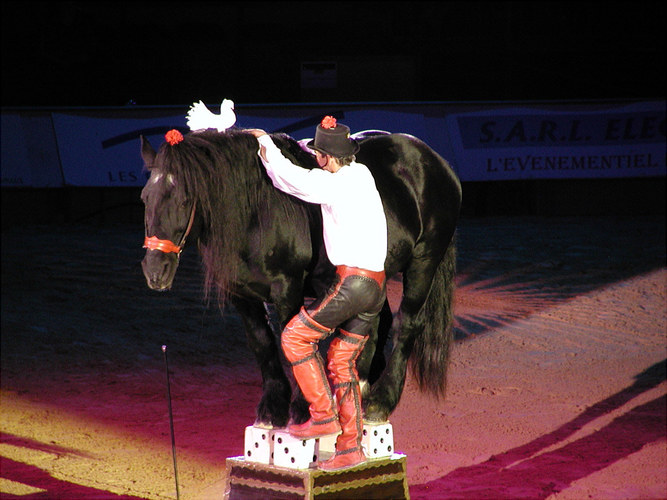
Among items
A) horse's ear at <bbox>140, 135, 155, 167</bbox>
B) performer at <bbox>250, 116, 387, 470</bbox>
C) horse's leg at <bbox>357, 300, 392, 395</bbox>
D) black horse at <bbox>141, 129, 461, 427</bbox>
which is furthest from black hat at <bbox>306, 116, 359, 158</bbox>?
horse's leg at <bbox>357, 300, 392, 395</bbox>

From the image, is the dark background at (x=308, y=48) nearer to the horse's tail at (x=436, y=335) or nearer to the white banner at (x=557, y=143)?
the white banner at (x=557, y=143)

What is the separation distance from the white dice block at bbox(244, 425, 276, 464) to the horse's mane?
65 cm

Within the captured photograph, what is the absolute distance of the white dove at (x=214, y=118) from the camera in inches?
139

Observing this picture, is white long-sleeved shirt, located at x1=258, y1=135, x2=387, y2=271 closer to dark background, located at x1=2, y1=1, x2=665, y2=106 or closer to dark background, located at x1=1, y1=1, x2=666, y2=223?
dark background, located at x1=1, y1=1, x2=666, y2=223

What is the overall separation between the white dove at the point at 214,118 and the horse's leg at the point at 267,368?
2.62 feet

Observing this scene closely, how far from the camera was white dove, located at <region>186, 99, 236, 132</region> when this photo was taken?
139 inches

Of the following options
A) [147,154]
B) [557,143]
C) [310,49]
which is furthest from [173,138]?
[310,49]

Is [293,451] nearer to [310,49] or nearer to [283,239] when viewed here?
[283,239]

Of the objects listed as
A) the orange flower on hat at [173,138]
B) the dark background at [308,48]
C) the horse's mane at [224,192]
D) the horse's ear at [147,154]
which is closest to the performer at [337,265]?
the horse's mane at [224,192]

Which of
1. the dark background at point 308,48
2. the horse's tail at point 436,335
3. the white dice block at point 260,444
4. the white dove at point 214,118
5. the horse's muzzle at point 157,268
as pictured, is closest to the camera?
the horse's muzzle at point 157,268

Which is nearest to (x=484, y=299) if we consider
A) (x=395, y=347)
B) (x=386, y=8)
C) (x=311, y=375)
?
(x=395, y=347)

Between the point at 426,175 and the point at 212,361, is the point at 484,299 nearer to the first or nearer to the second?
the point at 212,361

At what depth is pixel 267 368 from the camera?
12.4 ft

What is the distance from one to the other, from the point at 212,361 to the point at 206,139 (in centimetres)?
488
